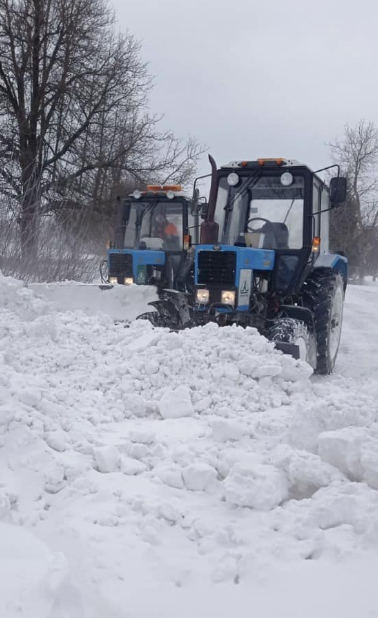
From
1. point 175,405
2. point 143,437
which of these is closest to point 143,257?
point 175,405

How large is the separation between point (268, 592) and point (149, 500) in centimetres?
66

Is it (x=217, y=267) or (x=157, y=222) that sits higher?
(x=157, y=222)

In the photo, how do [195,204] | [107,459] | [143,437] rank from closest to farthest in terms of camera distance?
[107,459] < [143,437] < [195,204]

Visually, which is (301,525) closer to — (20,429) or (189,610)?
(189,610)

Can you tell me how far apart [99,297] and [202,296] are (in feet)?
4.90

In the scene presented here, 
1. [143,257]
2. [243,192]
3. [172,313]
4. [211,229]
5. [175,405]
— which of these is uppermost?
[243,192]

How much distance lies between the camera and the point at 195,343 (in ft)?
15.0

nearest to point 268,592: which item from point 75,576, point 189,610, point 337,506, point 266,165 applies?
point 189,610

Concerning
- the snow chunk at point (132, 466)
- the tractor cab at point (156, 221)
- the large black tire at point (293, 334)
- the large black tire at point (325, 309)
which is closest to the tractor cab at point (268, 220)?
the large black tire at point (325, 309)

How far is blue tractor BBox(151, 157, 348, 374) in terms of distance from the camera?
225 inches

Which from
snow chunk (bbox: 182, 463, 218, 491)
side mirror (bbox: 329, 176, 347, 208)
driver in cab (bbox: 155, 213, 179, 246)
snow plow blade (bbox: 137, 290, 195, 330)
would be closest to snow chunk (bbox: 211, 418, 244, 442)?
snow chunk (bbox: 182, 463, 218, 491)

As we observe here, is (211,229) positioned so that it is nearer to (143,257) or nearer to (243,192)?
(243,192)

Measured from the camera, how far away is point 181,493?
2547 millimetres

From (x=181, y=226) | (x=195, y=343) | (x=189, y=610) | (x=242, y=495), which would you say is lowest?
(x=189, y=610)
